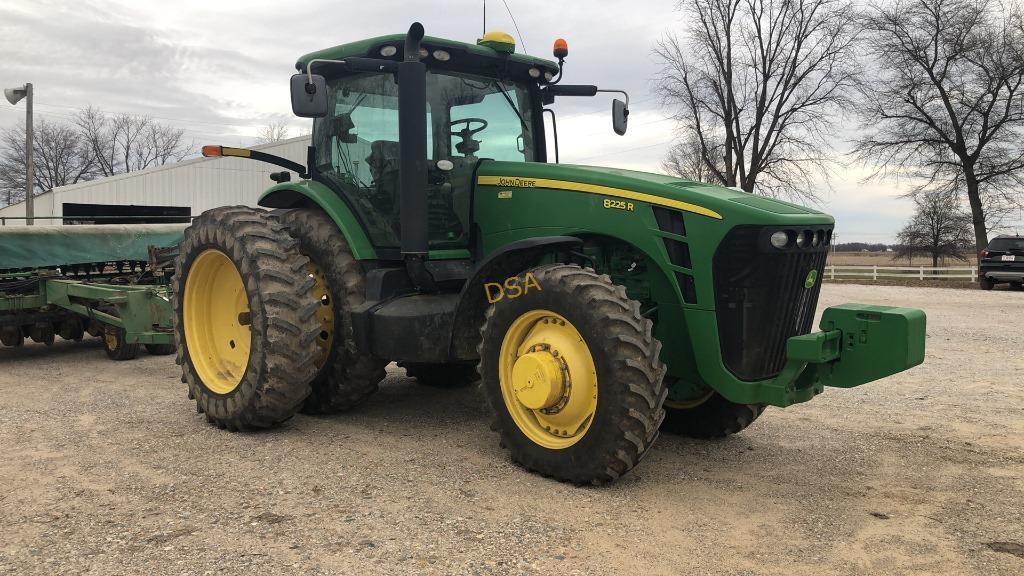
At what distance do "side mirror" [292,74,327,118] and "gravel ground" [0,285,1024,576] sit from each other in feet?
6.91

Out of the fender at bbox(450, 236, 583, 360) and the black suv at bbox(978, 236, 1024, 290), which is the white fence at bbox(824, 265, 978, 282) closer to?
the black suv at bbox(978, 236, 1024, 290)

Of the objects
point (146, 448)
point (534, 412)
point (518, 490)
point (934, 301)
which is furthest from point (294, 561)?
point (934, 301)

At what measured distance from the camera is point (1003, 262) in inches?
862

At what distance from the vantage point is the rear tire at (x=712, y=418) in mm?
5297

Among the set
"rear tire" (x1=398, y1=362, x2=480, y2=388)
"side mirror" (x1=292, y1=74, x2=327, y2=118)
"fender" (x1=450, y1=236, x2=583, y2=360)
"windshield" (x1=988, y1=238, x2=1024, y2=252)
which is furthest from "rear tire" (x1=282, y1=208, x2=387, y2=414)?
"windshield" (x1=988, y1=238, x2=1024, y2=252)

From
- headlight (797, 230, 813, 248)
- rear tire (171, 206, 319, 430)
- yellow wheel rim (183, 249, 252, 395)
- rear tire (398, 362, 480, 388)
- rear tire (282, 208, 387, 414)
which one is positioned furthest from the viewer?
rear tire (398, 362, 480, 388)

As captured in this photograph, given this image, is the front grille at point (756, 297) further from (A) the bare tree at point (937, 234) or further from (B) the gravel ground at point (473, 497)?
(A) the bare tree at point (937, 234)

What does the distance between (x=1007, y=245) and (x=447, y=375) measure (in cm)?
2039

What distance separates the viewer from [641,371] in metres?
4.04

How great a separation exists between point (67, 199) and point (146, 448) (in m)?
25.5

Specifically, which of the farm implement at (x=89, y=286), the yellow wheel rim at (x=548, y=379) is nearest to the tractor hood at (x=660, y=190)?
the yellow wheel rim at (x=548, y=379)

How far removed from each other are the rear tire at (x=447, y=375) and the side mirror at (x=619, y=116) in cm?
244

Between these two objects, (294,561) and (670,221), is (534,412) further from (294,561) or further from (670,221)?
(294,561)

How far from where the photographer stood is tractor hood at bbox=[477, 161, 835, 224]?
4245 millimetres
